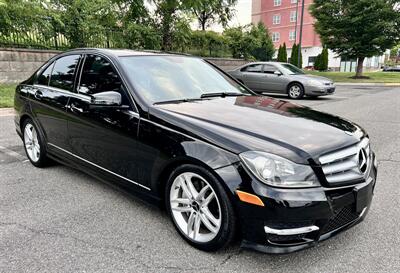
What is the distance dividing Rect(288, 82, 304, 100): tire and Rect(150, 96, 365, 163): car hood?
1011 centimetres

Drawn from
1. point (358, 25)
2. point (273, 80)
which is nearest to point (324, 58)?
point (358, 25)

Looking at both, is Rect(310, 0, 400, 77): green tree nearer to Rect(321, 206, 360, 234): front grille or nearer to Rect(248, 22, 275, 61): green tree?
Rect(248, 22, 275, 61): green tree

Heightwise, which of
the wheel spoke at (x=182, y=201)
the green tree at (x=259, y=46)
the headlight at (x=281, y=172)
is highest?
the green tree at (x=259, y=46)

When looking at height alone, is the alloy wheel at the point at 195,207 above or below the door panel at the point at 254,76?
below

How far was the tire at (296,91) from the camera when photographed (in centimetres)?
1305

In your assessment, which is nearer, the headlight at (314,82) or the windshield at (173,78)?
the windshield at (173,78)

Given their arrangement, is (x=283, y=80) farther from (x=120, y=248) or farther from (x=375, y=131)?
(x=120, y=248)

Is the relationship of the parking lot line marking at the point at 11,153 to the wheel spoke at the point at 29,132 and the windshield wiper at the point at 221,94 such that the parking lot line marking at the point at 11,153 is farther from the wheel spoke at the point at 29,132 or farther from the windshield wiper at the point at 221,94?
the windshield wiper at the point at 221,94

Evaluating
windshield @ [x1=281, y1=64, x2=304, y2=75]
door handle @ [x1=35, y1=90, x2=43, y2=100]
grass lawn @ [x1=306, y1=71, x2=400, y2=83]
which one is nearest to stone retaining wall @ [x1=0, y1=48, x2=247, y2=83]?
door handle @ [x1=35, y1=90, x2=43, y2=100]

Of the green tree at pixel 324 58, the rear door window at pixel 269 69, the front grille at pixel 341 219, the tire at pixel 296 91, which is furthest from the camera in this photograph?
the green tree at pixel 324 58

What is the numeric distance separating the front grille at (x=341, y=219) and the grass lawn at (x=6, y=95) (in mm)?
9448

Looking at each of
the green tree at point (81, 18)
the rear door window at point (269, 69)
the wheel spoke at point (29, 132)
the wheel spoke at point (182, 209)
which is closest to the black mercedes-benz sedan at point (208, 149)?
the wheel spoke at point (182, 209)

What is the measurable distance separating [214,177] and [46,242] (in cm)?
153

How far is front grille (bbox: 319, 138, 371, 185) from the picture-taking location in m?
2.42
